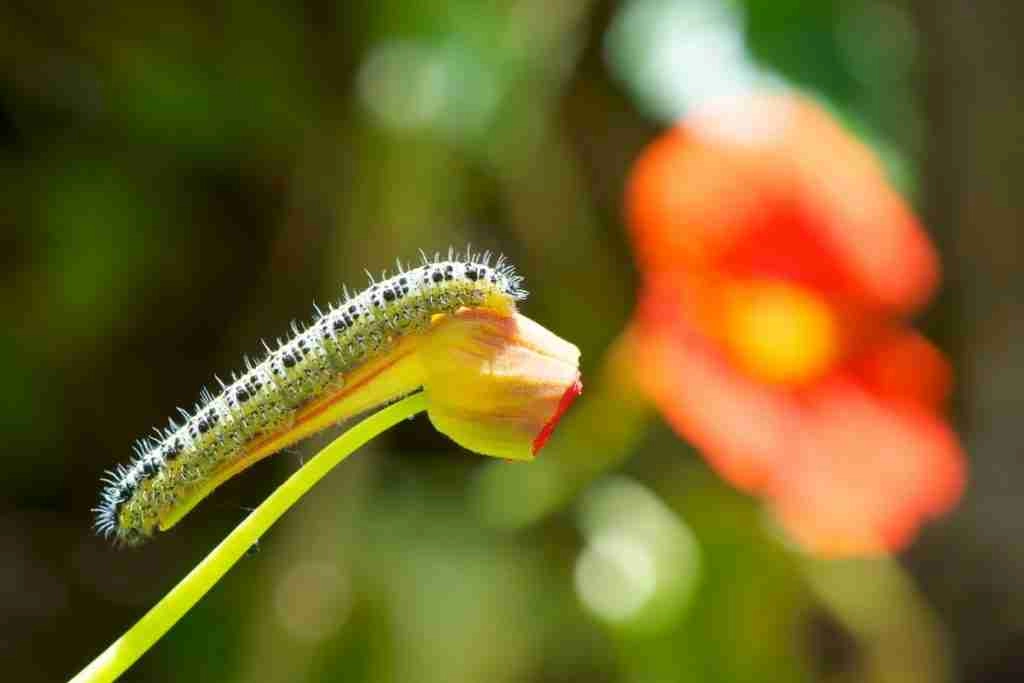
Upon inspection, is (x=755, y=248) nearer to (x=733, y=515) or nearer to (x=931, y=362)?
(x=931, y=362)

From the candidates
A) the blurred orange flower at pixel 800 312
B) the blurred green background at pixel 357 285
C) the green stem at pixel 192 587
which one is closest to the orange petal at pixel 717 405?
the blurred orange flower at pixel 800 312

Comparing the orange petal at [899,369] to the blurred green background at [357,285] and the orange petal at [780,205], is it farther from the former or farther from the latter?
the blurred green background at [357,285]

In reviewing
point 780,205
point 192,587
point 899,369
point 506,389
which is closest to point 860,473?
point 899,369

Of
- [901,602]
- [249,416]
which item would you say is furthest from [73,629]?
[249,416]

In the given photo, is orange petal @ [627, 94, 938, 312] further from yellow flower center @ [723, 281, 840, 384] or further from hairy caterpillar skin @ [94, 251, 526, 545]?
hairy caterpillar skin @ [94, 251, 526, 545]

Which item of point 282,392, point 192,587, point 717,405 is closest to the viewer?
point 192,587

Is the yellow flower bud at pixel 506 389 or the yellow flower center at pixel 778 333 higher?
the yellow flower center at pixel 778 333

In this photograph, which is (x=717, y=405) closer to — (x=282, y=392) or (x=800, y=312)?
(x=800, y=312)

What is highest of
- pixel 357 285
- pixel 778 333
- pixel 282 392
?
pixel 357 285
